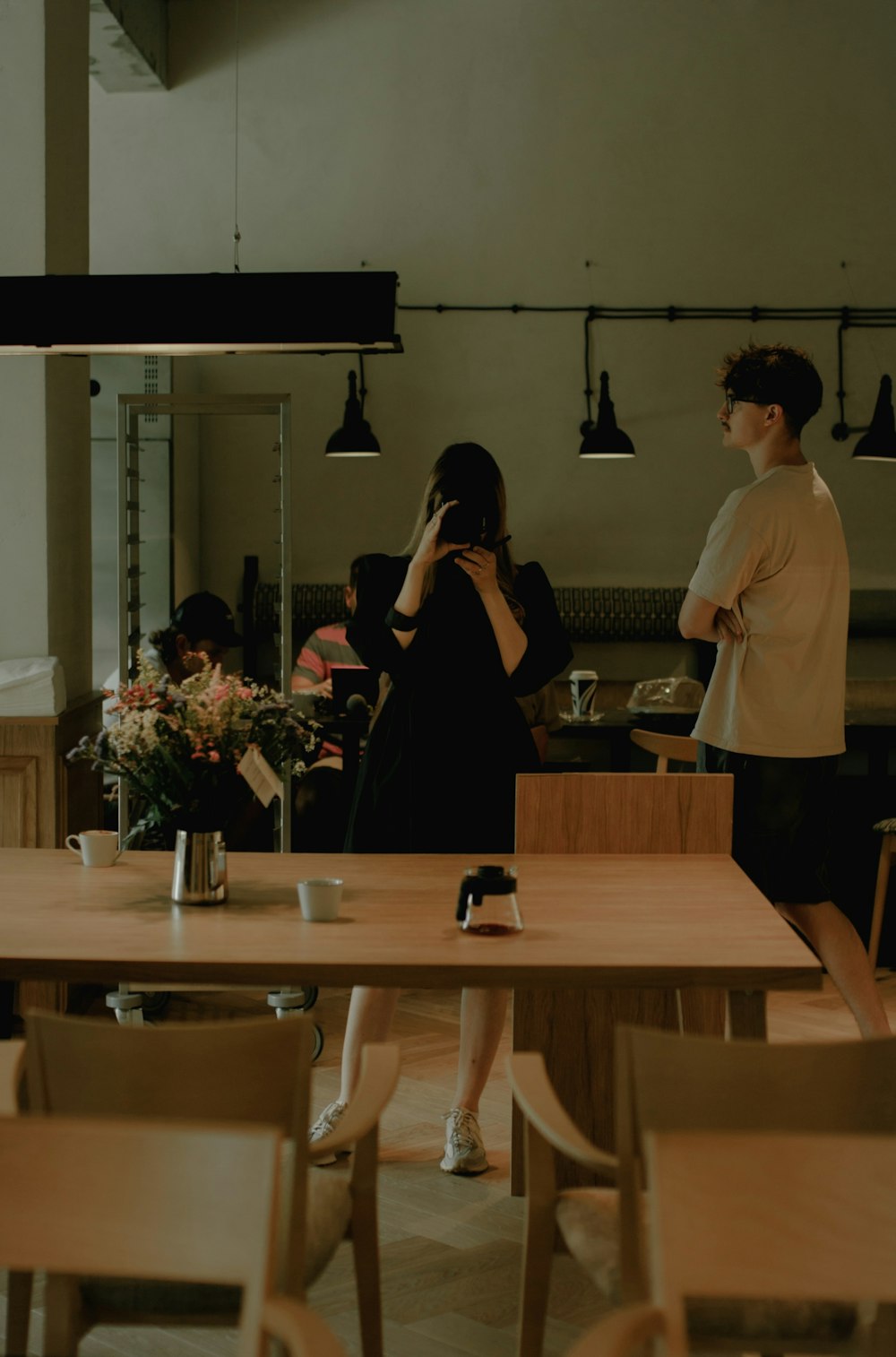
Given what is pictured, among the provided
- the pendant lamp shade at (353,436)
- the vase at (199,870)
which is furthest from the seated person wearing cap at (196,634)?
the vase at (199,870)

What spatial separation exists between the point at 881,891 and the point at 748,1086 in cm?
390

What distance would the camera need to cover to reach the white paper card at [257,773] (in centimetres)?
263

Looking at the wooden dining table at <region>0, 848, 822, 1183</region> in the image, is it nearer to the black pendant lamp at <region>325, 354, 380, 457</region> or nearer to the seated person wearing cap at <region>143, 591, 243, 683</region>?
the seated person wearing cap at <region>143, 591, 243, 683</region>

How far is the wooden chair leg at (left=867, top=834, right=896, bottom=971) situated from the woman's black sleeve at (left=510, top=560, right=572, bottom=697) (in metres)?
2.38

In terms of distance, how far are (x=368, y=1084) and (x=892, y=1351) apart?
2.48ft

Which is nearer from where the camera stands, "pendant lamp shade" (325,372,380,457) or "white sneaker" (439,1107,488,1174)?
"white sneaker" (439,1107,488,1174)

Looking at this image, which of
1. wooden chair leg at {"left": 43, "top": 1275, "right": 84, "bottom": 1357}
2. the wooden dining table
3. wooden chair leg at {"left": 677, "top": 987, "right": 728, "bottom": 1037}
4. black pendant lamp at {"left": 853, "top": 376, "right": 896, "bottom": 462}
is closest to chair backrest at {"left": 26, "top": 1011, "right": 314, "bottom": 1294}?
wooden chair leg at {"left": 43, "top": 1275, "right": 84, "bottom": 1357}

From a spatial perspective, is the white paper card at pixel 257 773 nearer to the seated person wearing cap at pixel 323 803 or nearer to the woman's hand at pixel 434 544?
the woman's hand at pixel 434 544

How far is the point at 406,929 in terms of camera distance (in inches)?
93.4

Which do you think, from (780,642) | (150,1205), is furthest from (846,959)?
(150,1205)

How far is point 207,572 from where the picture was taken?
26.2 ft

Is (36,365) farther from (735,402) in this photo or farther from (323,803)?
(735,402)

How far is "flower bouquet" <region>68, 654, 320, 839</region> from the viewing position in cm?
262

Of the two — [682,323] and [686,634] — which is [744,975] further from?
[682,323]
